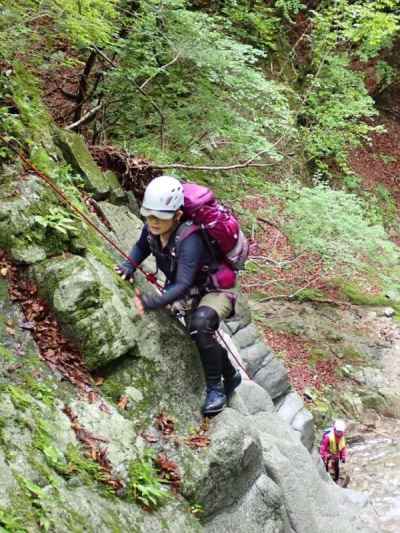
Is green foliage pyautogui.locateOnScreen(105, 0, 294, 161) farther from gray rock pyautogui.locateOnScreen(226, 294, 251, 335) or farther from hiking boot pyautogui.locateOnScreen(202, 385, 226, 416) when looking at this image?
hiking boot pyautogui.locateOnScreen(202, 385, 226, 416)

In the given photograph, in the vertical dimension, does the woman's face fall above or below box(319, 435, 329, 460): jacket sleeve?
above

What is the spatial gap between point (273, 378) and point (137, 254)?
22.2ft

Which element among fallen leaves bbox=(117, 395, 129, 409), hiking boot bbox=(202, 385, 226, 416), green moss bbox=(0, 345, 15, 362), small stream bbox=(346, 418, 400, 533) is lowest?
small stream bbox=(346, 418, 400, 533)

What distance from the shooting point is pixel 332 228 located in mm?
11195

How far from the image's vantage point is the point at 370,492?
10.1 metres

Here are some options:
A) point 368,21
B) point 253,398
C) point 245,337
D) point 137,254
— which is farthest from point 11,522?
point 368,21

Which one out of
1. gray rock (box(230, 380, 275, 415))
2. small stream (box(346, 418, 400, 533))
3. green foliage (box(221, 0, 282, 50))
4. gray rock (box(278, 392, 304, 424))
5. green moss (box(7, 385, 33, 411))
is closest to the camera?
green moss (box(7, 385, 33, 411))

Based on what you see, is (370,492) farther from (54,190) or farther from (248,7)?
(248,7)

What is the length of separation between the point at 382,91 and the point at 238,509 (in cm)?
2480

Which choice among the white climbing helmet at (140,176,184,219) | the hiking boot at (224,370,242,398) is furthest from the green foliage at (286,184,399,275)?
the white climbing helmet at (140,176,184,219)

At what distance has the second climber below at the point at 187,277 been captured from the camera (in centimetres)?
443

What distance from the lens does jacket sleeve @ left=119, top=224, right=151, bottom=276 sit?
5125 mm

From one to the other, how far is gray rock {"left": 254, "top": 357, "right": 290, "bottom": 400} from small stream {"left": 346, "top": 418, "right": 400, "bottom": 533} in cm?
209

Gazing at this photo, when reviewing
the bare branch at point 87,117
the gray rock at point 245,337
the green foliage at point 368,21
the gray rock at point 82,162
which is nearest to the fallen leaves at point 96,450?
the gray rock at point 82,162
